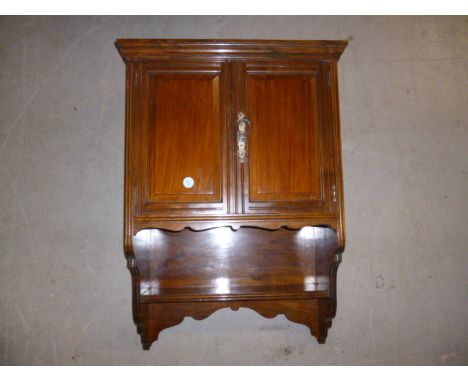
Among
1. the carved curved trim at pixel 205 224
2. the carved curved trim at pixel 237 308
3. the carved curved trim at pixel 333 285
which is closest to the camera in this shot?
the carved curved trim at pixel 205 224

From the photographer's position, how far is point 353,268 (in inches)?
60.4

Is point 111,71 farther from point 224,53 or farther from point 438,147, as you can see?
point 438,147

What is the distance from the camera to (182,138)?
1.25 m

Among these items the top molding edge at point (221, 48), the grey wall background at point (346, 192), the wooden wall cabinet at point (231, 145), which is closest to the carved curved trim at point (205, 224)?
the wooden wall cabinet at point (231, 145)

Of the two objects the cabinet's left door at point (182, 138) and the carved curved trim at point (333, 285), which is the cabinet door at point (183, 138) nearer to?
the cabinet's left door at point (182, 138)

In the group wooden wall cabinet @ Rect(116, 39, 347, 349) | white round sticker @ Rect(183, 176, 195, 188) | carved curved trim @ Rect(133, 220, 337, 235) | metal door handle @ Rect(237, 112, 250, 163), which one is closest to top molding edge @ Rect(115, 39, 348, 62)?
wooden wall cabinet @ Rect(116, 39, 347, 349)

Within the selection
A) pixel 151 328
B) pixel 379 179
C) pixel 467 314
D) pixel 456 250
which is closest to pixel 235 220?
pixel 151 328

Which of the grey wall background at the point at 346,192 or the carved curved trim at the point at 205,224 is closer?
the carved curved trim at the point at 205,224

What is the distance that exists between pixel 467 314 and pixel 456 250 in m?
0.29

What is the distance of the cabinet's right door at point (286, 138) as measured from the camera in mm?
1242

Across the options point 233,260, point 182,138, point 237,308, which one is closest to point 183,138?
point 182,138

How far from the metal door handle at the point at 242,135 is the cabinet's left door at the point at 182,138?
51mm

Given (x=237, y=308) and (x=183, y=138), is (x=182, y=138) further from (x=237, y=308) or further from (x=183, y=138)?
(x=237, y=308)

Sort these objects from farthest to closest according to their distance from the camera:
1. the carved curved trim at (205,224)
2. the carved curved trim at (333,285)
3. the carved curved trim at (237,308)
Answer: the carved curved trim at (237,308)
the carved curved trim at (333,285)
the carved curved trim at (205,224)
